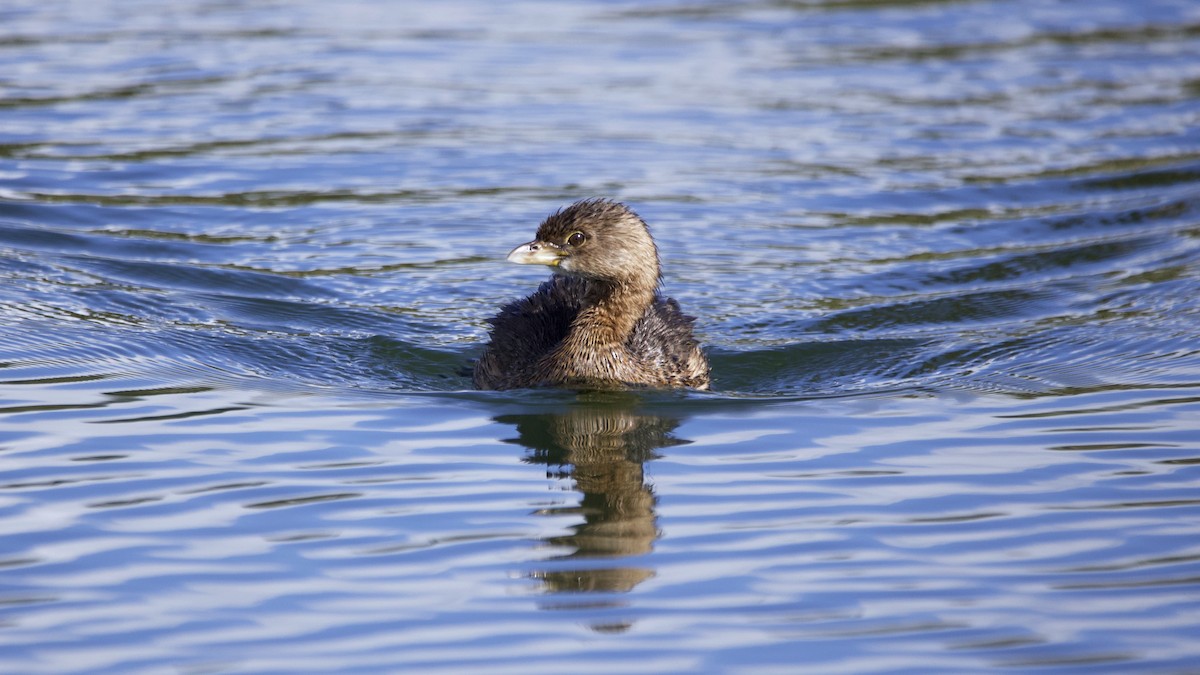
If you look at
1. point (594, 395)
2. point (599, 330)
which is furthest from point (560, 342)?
point (594, 395)

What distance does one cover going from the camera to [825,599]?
6543mm

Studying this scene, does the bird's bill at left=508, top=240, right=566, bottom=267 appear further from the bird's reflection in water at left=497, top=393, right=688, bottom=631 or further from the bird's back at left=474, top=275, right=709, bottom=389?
the bird's reflection in water at left=497, top=393, right=688, bottom=631

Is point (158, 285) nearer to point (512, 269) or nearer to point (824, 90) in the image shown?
point (512, 269)

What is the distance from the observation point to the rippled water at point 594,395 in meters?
6.44

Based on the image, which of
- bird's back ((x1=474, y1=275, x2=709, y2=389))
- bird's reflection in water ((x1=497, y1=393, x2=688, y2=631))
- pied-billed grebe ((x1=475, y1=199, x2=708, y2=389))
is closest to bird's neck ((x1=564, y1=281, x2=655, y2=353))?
pied-billed grebe ((x1=475, y1=199, x2=708, y2=389))

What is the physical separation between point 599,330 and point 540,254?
23.5 inches

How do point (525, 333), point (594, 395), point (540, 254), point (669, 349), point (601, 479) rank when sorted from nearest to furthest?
point (601, 479) → point (594, 395) → point (540, 254) → point (669, 349) → point (525, 333)

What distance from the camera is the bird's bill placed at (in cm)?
993

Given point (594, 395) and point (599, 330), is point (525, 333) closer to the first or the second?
point (599, 330)

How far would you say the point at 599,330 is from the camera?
10148mm

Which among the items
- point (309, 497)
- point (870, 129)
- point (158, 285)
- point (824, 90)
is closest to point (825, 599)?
point (309, 497)

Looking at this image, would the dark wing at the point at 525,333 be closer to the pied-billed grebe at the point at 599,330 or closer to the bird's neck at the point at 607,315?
the pied-billed grebe at the point at 599,330

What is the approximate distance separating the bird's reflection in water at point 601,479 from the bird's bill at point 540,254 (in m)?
0.88

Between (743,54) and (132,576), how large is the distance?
15.2 metres
